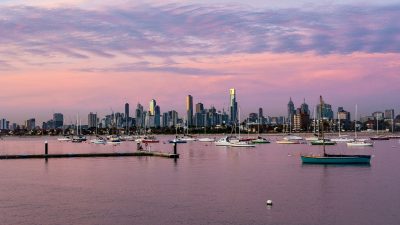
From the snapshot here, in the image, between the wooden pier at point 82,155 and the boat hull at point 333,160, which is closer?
the boat hull at point 333,160

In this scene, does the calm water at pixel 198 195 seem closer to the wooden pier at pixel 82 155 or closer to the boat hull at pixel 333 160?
the boat hull at pixel 333 160

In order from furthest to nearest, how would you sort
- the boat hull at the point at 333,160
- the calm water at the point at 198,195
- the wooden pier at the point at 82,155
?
the wooden pier at the point at 82,155 < the boat hull at the point at 333,160 < the calm water at the point at 198,195

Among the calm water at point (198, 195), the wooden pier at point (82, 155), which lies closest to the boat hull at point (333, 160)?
the calm water at point (198, 195)

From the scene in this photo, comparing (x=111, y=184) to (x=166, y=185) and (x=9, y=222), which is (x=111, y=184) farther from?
(x=9, y=222)

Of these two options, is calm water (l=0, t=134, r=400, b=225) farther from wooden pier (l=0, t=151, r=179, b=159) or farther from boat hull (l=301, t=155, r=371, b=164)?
wooden pier (l=0, t=151, r=179, b=159)

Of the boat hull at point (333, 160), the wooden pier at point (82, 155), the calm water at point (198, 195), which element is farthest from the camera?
the wooden pier at point (82, 155)

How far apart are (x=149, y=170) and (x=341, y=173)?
19948 millimetres

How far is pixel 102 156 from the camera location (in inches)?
3551

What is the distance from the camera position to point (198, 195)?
Answer: 44.3 meters

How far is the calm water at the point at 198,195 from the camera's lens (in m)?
35.3

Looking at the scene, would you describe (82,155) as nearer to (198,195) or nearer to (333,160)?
(333,160)

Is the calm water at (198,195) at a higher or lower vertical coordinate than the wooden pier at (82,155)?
lower

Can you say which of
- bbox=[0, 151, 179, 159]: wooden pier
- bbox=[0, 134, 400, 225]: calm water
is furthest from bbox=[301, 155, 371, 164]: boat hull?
bbox=[0, 151, 179, 159]: wooden pier

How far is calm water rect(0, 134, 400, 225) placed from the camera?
3531cm
